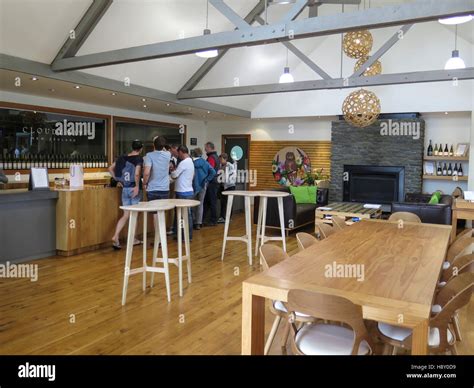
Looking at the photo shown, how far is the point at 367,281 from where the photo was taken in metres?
2.41

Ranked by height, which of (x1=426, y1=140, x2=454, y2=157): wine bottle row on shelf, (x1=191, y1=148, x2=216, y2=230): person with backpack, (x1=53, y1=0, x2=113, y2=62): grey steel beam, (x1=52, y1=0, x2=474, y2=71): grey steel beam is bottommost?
(x1=191, y1=148, x2=216, y2=230): person with backpack

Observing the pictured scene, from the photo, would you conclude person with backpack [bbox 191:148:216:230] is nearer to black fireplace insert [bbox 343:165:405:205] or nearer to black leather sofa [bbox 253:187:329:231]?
black leather sofa [bbox 253:187:329:231]

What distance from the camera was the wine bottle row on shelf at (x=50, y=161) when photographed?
24.7ft

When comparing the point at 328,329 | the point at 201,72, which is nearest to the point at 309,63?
the point at 201,72

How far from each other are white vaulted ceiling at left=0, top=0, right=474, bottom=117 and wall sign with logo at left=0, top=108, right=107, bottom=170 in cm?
199

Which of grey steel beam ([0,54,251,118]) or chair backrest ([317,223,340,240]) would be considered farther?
grey steel beam ([0,54,251,118])

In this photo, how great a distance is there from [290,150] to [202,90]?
12.7ft

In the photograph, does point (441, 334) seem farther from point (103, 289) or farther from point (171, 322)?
point (103, 289)

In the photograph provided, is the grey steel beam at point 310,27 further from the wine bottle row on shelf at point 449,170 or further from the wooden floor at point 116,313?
the wine bottle row on shelf at point 449,170

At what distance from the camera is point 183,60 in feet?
26.2

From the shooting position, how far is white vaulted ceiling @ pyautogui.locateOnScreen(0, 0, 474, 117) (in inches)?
211

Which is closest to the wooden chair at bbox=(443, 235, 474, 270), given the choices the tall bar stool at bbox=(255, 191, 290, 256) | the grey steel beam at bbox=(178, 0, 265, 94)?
the tall bar stool at bbox=(255, 191, 290, 256)

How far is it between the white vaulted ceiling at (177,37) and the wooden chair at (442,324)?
17.4ft

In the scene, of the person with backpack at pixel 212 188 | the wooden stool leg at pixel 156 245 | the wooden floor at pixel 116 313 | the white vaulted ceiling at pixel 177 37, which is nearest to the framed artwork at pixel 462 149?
the white vaulted ceiling at pixel 177 37
